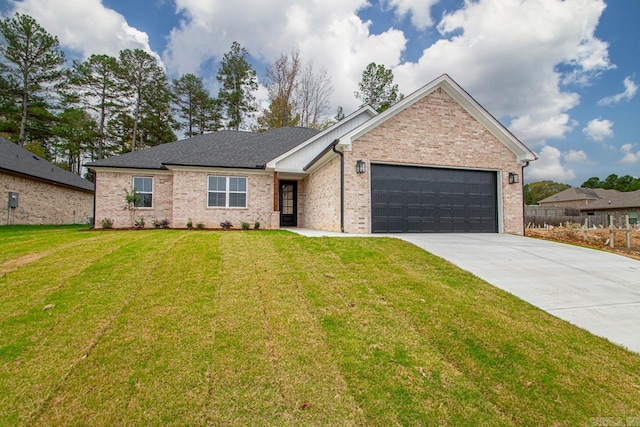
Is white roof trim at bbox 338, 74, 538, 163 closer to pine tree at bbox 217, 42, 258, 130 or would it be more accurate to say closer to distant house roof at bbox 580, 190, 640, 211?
pine tree at bbox 217, 42, 258, 130

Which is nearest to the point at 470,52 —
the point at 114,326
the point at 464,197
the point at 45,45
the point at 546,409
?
the point at 464,197

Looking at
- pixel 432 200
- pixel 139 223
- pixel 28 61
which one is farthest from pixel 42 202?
pixel 432 200

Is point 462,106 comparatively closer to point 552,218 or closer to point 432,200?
point 432,200

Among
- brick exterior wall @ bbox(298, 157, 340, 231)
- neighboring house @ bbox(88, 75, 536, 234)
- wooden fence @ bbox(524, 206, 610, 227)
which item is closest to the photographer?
neighboring house @ bbox(88, 75, 536, 234)

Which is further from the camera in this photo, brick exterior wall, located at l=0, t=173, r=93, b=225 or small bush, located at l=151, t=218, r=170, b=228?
brick exterior wall, located at l=0, t=173, r=93, b=225

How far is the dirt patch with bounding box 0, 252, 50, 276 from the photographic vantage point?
18.2 feet

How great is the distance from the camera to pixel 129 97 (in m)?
30.1

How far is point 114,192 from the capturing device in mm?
14539

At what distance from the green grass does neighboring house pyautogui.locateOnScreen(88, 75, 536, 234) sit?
5.69m

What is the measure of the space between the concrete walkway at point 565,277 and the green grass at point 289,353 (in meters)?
0.57

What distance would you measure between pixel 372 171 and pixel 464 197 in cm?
391

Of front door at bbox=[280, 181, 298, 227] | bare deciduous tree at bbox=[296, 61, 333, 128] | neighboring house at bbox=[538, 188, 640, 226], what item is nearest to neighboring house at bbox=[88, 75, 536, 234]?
front door at bbox=[280, 181, 298, 227]

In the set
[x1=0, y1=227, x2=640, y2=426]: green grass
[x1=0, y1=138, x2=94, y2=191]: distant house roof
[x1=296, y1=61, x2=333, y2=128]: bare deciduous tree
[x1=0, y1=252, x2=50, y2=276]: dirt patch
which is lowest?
[x1=0, y1=227, x2=640, y2=426]: green grass

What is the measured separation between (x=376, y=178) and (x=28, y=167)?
20.4 m
